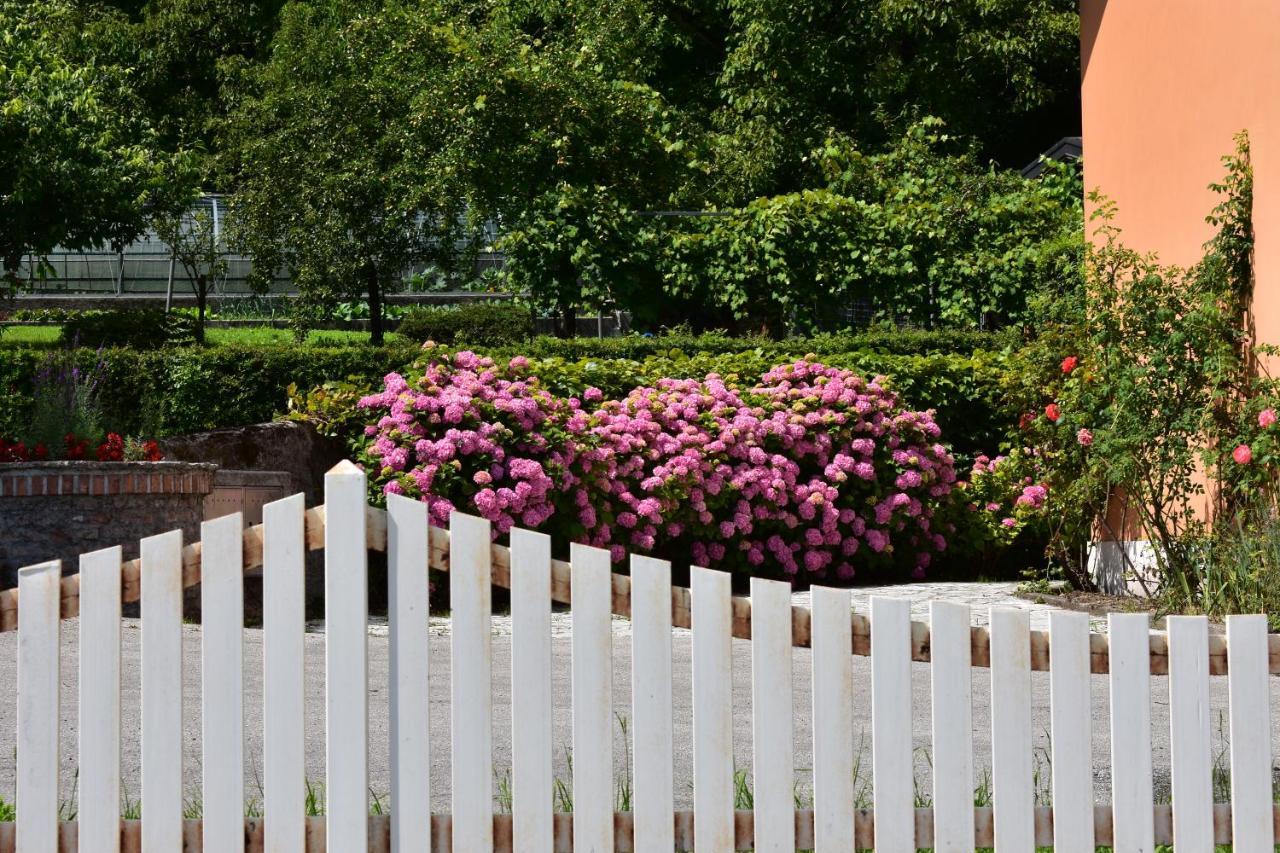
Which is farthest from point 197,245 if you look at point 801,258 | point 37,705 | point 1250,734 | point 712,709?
point 1250,734

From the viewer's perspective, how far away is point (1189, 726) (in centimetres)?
336

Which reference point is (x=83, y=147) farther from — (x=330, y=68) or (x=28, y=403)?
(x=28, y=403)

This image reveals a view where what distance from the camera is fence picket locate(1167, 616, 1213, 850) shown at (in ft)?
11.0

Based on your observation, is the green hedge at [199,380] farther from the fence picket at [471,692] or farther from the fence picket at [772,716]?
the fence picket at [772,716]

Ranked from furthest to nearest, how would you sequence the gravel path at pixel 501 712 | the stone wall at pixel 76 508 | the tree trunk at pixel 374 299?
the tree trunk at pixel 374 299, the stone wall at pixel 76 508, the gravel path at pixel 501 712

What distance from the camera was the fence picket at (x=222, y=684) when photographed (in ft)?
10.6

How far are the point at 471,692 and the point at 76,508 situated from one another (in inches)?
227

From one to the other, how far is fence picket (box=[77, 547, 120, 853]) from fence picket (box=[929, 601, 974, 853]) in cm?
177

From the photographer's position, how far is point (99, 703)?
3230 millimetres

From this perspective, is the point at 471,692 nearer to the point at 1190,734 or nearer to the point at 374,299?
the point at 1190,734

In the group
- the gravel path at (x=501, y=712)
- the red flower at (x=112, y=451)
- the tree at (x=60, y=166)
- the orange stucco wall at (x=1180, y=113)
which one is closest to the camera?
the gravel path at (x=501, y=712)

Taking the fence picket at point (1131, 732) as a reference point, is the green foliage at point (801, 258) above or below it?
above

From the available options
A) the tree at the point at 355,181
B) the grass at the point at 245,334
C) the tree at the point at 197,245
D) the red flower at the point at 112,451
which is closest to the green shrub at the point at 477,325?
the tree at the point at 355,181

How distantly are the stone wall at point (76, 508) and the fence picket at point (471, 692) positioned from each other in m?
5.40
